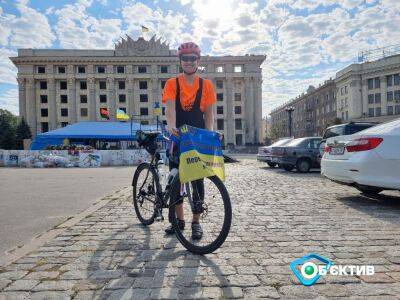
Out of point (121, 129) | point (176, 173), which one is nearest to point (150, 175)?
point (176, 173)

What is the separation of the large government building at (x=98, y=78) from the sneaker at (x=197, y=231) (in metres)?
70.9

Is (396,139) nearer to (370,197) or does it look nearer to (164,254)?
(370,197)

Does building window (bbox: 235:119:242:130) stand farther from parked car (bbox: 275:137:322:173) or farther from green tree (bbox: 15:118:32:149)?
parked car (bbox: 275:137:322:173)

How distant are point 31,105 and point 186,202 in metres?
80.7

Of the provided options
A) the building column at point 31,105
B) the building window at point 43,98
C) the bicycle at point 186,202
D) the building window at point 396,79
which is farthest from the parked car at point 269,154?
the building window at point 43,98

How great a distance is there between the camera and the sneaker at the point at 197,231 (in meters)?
3.52

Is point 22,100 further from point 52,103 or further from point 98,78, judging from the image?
point 98,78

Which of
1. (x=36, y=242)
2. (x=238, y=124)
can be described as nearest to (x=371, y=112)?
(x=238, y=124)

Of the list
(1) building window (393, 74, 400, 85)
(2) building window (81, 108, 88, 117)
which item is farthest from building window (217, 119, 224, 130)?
(1) building window (393, 74, 400, 85)

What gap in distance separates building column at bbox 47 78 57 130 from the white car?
7736 centimetres

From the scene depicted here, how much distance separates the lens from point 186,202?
12.2 feet

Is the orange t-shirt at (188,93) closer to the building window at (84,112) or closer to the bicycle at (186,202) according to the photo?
the bicycle at (186,202)

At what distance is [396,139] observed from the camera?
5543 millimetres

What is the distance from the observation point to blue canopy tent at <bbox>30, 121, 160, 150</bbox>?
3112cm
